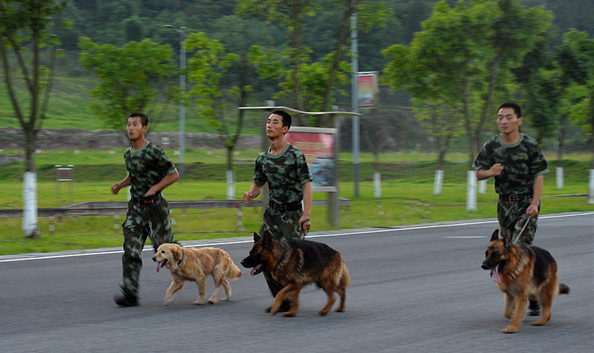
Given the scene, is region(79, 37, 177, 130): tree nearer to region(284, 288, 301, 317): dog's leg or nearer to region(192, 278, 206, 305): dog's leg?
region(192, 278, 206, 305): dog's leg

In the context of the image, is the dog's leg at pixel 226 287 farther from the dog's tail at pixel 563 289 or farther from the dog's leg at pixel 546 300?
the dog's tail at pixel 563 289

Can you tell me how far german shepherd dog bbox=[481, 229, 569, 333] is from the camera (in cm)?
739

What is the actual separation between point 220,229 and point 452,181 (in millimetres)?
45863

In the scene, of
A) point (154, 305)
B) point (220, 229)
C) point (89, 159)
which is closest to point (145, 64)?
point (220, 229)

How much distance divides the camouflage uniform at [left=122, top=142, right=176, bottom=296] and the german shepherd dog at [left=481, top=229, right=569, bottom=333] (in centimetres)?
353

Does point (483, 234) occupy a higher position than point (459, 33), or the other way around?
point (459, 33)

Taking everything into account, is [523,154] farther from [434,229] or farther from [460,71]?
[460,71]

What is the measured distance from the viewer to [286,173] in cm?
855

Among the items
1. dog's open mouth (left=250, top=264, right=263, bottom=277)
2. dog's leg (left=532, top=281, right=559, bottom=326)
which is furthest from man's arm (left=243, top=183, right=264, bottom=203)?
dog's leg (left=532, top=281, right=559, bottom=326)

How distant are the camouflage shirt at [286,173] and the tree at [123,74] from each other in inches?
818

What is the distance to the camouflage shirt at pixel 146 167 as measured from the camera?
8852 mm

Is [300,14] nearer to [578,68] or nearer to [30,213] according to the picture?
[30,213]

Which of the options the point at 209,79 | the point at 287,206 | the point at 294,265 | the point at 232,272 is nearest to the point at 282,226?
the point at 287,206

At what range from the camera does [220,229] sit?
66.7ft
